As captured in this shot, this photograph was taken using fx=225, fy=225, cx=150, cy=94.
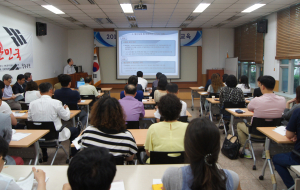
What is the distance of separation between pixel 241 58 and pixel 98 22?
597cm

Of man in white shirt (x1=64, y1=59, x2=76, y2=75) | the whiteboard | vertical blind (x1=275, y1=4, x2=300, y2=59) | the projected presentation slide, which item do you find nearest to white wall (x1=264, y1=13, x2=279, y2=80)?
vertical blind (x1=275, y1=4, x2=300, y2=59)

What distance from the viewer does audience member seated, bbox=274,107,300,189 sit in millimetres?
2209

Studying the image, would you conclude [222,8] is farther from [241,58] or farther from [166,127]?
[166,127]

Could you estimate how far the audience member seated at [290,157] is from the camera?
221cm

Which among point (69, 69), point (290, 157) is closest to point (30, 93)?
point (290, 157)

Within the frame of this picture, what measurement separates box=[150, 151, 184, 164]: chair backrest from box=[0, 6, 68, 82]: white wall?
549 cm

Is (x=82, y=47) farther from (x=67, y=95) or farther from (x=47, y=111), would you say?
(x=47, y=111)

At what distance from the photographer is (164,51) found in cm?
978

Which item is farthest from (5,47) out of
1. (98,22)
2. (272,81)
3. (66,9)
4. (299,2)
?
(299,2)

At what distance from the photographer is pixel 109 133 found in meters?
1.90

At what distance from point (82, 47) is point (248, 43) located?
711 centimetres

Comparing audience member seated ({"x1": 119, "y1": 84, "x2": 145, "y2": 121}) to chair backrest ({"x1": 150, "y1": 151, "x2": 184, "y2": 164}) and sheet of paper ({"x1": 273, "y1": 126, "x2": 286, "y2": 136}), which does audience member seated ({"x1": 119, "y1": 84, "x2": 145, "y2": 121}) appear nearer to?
chair backrest ({"x1": 150, "y1": 151, "x2": 184, "y2": 164})

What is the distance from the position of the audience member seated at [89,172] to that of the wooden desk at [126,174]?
2.30 ft

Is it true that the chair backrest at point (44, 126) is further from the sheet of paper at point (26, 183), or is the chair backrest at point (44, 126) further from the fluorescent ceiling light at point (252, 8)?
the fluorescent ceiling light at point (252, 8)
